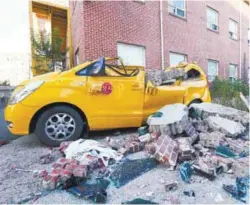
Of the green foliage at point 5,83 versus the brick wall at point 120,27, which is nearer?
the brick wall at point 120,27

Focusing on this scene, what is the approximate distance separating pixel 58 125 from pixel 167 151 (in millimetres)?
1914

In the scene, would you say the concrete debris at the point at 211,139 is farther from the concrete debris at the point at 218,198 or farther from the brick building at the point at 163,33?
the brick building at the point at 163,33

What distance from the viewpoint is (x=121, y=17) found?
8.65 meters

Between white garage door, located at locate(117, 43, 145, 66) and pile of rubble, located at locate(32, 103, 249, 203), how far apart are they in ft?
15.2

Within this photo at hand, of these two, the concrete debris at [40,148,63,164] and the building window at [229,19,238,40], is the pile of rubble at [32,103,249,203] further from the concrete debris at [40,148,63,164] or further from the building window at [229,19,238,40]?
the building window at [229,19,238,40]

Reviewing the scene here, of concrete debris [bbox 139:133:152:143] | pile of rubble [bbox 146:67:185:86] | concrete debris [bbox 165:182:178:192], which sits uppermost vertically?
pile of rubble [bbox 146:67:185:86]

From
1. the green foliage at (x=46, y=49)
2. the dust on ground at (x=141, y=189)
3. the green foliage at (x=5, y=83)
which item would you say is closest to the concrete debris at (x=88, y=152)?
the dust on ground at (x=141, y=189)

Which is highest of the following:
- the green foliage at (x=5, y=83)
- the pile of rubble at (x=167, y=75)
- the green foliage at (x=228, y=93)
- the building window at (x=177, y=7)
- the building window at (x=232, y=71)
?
the building window at (x=177, y=7)

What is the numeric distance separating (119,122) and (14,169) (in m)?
1.97

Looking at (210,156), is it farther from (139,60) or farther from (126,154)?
(139,60)

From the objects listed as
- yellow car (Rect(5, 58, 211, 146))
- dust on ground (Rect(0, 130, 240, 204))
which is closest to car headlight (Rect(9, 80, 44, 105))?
yellow car (Rect(5, 58, 211, 146))

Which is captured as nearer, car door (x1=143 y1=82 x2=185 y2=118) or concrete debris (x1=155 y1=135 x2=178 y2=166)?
concrete debris (x1=155 y1=135 x2=178 y2=166)

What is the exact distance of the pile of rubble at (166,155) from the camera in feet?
8.61

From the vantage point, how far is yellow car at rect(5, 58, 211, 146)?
4.00 metres
